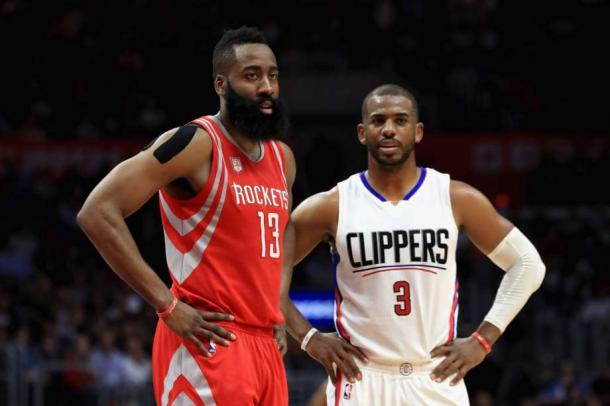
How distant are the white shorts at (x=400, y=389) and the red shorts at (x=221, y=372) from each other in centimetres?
74

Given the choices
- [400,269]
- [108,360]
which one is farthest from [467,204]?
[108,360]

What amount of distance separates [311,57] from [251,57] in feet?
41.1

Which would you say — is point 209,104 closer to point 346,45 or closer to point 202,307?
point 346,45

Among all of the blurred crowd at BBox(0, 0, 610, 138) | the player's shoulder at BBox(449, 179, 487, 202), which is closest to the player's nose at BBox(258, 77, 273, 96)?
the player's shoulder at BBox(449, 179, 487, 202)

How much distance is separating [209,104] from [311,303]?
4.56 metres

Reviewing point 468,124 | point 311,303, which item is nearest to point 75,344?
point 311,303

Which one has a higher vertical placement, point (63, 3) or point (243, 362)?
point (63, 3)

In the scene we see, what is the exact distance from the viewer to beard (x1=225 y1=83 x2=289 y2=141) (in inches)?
204

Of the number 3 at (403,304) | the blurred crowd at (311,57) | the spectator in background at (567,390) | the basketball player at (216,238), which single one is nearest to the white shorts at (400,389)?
the number 3 at (403,304)

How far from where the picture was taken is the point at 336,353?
587 cm

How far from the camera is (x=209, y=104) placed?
16203mm

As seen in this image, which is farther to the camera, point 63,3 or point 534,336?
point 63,3

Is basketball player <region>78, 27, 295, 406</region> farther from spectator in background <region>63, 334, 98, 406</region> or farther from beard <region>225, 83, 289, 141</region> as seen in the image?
spectator in background <region>63, 334, 98, 406</region>

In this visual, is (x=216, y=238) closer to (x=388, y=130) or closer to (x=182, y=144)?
(x=182, y=144)
